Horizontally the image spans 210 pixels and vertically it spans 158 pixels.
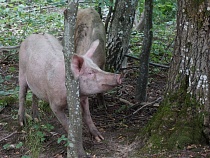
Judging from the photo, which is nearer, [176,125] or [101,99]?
[176,125]

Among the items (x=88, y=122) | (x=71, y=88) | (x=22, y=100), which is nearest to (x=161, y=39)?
(x=22, y=100)

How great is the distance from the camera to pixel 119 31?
7191mm

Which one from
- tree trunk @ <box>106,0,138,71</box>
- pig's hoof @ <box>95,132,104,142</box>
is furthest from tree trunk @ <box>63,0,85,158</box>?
tree trunk @ <box>106,0,138,71</box>

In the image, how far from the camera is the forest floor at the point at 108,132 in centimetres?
498

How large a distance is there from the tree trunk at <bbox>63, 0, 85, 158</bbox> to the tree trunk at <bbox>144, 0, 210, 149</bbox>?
93 cm

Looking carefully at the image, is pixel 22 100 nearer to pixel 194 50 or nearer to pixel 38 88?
pixel 38 88

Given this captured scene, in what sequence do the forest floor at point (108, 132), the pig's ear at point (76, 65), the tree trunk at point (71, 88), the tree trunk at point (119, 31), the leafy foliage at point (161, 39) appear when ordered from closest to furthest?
the tree trunk at point (71, 88)
the pig's ear at point (76, 65)
the forest floor at point (108, 132)
the tree trunk at point (119, 31)
the leafy foliage at point (161, 39)

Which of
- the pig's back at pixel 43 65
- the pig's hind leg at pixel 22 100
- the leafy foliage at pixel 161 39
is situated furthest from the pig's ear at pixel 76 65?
the leafy foliage at pixel 161 39

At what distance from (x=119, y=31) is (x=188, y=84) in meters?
2.79

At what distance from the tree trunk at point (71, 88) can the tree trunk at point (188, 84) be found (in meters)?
0.93

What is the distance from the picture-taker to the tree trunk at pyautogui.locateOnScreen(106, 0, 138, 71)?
7090 millimetres

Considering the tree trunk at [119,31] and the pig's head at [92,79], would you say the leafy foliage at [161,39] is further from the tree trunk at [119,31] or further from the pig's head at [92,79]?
the pig's head at [92,79]

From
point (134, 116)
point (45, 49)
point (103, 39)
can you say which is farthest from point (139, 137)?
point (103, 39)

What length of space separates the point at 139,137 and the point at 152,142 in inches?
12.7
